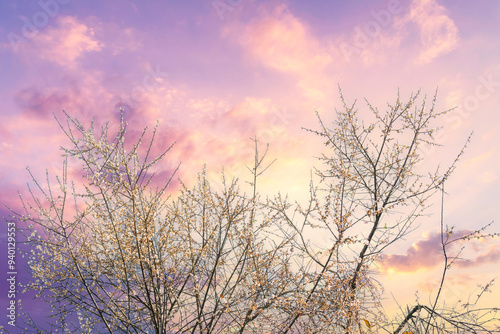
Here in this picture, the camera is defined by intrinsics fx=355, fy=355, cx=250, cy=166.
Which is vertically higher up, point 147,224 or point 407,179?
point 407,179

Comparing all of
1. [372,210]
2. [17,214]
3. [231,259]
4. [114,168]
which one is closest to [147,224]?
[114,168]

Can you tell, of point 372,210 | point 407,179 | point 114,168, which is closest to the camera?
point 114,168

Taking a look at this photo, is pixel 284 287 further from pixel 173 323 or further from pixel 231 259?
pixel 173 323

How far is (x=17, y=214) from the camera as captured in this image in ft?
20.3

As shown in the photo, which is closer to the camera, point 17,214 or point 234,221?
point 17,214

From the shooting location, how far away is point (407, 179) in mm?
9172

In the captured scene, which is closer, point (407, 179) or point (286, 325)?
point (286, 325)

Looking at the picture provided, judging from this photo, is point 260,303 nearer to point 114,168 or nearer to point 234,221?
point 234,221

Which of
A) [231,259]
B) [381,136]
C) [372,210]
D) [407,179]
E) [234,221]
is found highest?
[381,136]

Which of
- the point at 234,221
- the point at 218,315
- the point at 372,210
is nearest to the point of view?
the point at 218,315

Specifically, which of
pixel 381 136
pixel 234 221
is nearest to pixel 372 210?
pixel 381 136

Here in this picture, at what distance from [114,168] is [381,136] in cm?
712

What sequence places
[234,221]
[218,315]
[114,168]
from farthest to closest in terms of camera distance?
[234,221], [218,315], [114,168]

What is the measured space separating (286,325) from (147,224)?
3492 millimetres
